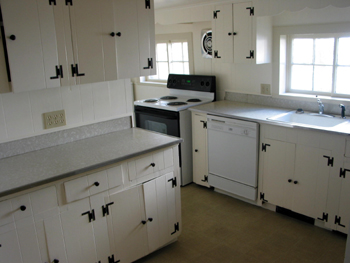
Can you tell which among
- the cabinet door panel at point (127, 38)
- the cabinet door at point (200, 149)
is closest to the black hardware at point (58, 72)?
the cabinet door panel at point (127, 38)

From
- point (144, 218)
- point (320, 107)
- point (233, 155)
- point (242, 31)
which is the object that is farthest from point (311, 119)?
point (144, 218)

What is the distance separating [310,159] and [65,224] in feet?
6.66

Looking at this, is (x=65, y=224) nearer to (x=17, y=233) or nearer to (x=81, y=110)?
(x=17, y=233)

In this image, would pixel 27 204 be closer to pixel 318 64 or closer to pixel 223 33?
pixel 223 33

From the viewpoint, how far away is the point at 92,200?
225cm

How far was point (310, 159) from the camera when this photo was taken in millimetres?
2924

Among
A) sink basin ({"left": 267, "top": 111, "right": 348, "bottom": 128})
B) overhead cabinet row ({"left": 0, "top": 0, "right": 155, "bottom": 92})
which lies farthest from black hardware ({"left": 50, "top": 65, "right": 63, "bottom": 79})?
sink basin ({"left": 267, "top": 111, "right": 348, "bottom": 128})

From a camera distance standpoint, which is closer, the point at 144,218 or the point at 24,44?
the point at 24,44

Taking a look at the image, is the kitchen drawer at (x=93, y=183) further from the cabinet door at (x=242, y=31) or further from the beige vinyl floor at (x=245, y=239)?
the cabinet door at (x=242, y=31)

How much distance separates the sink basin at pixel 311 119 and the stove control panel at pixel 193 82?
1122 millimetres

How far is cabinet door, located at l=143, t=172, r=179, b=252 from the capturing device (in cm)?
257

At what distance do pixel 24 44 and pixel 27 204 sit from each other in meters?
0.97

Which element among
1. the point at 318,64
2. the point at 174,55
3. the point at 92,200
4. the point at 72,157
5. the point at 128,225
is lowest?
the point at 128,225

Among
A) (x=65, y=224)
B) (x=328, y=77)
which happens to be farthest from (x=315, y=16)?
(x=65, y=224)
